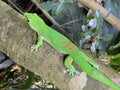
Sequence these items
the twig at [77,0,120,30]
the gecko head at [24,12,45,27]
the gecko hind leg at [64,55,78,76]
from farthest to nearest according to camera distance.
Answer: the twig at [77,0,120,30] < the gecko head at [24,12,45,27] < the gecko hind leg at [64,55,78,76]

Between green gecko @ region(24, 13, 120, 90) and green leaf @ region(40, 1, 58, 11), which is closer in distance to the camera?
green gecko @ region(24, 13, 120, 90)

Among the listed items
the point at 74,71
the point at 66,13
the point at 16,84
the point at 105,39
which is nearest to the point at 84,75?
the point at 74,71

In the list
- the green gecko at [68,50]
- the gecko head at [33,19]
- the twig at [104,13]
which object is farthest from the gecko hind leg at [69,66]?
the twig at [104,13]

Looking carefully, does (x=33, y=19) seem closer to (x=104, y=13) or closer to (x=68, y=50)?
(x=68, y=50)

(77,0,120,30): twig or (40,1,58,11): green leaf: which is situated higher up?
(40,1,58,11): green leaf

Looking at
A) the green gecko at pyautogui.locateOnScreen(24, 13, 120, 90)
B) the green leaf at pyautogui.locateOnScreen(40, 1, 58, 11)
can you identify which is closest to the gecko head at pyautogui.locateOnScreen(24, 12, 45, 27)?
the green gecko at pyautogui.locateOnScreen(24, 13, 120, 90)

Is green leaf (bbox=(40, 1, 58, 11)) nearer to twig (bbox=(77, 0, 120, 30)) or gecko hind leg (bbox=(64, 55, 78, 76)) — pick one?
twig (bbox=(77, 0, 120, 30))

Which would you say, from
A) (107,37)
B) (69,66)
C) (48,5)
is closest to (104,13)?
(107,37)

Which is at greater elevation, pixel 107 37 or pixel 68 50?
pixel 68 50

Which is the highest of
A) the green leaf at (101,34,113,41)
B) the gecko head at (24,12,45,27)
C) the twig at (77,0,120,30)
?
the gecko head at (24,12,45,27)
